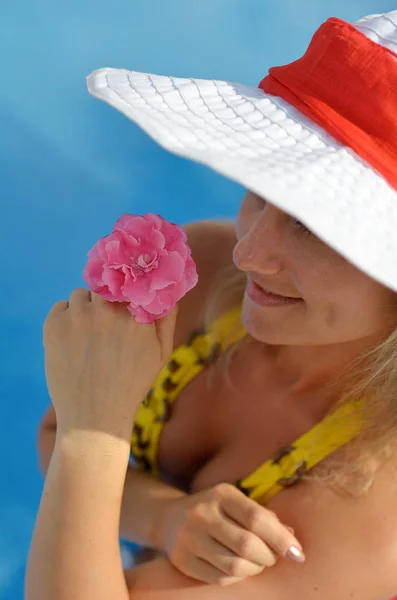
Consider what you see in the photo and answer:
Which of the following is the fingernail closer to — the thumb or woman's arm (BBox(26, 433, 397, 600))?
woman's arm (BBox(26, 433, 397, 600))

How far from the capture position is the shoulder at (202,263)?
975mm

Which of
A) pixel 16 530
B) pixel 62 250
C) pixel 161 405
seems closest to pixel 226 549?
pixel 161 405

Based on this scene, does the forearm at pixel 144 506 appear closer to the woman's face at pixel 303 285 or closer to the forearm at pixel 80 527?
the forearm at pixel 80 527

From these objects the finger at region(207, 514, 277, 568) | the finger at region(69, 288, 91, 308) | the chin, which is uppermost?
the chin

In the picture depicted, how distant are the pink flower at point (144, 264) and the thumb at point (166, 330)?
38mm

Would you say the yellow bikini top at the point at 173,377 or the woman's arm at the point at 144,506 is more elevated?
the yellow bikini top at the point at 173,377

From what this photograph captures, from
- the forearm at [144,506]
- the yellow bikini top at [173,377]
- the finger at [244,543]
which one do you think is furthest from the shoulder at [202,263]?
the finger at [244,543]

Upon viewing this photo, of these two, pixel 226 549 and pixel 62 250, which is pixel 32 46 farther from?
pixel 226 549

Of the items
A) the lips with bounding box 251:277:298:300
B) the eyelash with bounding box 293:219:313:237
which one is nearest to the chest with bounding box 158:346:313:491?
the lips with bounding box 251:277:298:300

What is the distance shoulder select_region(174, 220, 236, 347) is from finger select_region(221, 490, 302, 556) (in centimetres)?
28

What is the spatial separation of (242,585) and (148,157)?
1.23m

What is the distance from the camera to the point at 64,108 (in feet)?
5.53

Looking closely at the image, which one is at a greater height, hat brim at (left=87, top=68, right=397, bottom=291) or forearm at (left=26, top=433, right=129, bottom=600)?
hat brim at (left=87, top=68, right=397, bottom=291)

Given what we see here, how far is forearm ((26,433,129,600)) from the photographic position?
2.25 ft
